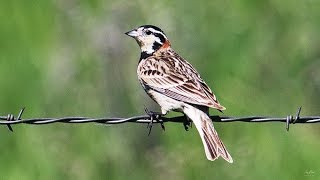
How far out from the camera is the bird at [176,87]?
32.3 ft

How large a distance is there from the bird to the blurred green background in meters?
2.44

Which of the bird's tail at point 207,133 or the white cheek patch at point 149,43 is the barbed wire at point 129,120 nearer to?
the bird's tail at point 207,133

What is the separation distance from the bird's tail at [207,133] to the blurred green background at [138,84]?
335cm

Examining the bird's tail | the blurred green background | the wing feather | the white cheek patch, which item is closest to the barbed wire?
the bird's tail

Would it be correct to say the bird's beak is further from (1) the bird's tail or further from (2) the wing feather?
(1) the bird's tail

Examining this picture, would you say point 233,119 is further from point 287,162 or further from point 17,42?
point 17,42

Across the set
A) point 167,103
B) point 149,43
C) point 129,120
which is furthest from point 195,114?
point 149,43

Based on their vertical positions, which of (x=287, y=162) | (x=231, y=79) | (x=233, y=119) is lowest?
(x=233, y=119)

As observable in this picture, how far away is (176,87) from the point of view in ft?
34.1

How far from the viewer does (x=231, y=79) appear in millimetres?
14672

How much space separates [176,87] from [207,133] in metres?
0.70

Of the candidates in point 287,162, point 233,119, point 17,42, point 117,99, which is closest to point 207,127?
point 233,119

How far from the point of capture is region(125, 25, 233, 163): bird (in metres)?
9.84

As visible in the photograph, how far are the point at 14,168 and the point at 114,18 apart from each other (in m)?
2.64
